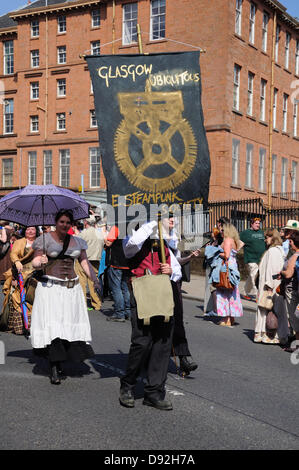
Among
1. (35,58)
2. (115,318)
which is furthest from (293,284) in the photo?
(35,58)

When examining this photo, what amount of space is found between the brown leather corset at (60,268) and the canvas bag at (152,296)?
1204 millimetres

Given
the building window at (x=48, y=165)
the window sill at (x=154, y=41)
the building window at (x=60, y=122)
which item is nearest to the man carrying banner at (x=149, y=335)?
the window sill at (x=154, y=41)

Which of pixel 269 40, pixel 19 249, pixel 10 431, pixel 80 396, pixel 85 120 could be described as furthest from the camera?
pixel 85 120

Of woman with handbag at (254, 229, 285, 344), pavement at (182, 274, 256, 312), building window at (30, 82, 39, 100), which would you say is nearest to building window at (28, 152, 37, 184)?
building window at (30, 82, 39, 100)

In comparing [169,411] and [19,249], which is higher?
[19,249]

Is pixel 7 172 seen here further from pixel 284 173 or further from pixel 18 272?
pixel 18 272

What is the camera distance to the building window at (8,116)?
44562 mm

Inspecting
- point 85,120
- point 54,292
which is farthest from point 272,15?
point 54,292

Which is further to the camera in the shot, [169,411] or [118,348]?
[118,348]

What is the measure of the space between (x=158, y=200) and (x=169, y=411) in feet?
5.97

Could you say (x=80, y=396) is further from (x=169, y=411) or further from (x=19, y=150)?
(x=19, y=150)

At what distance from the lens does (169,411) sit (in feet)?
18.1

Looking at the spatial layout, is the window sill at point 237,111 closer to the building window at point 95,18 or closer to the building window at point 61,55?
the building window at point 95,18

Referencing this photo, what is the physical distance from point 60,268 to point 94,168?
3290 centimetres
